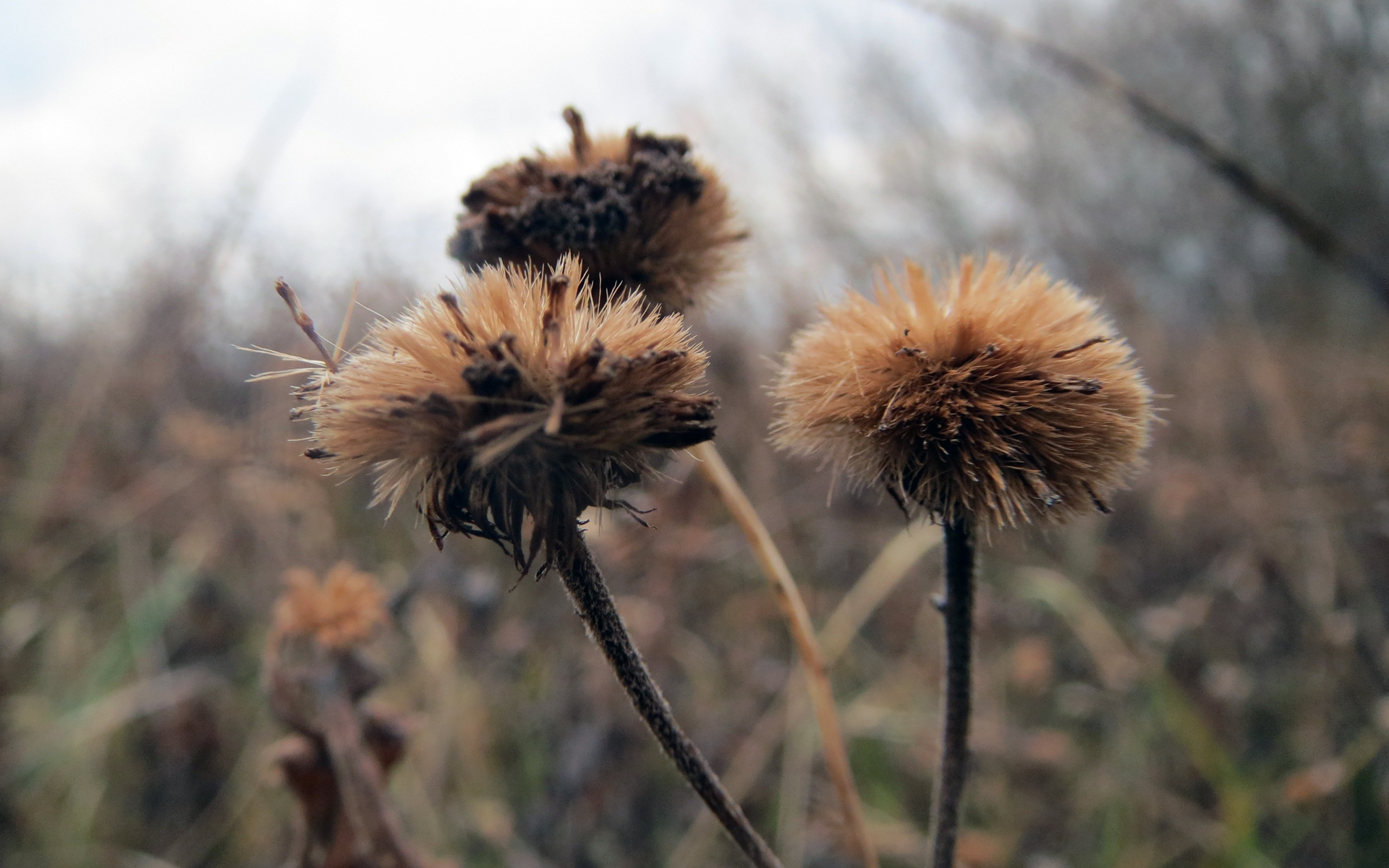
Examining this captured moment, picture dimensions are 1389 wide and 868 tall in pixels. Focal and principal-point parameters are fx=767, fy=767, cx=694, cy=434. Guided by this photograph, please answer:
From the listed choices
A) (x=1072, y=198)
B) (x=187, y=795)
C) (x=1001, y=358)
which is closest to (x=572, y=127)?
(x=1001, y=358)

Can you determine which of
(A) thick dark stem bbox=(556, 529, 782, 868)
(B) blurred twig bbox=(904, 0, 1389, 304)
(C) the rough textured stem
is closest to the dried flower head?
(C) the rough textured stem

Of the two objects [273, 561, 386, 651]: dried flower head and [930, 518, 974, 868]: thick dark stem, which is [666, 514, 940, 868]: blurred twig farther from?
[273, 561, 386, 651]: dried flower head

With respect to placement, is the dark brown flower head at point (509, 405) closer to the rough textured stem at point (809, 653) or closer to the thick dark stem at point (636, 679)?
the thick dark stem at point (636, 679)

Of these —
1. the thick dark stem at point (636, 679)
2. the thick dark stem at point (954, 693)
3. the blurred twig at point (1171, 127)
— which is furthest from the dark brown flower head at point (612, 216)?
the blurred twig at point (1171, 127)

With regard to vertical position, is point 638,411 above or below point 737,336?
below

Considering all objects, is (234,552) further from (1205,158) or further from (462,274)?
(1205,158)
